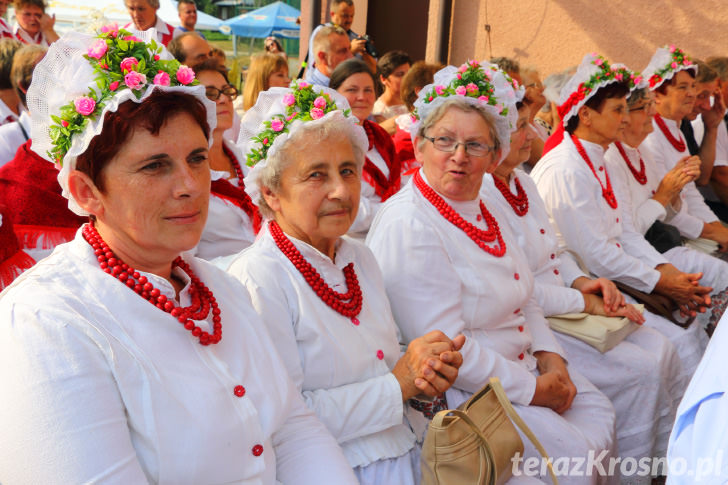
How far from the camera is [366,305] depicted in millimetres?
2426

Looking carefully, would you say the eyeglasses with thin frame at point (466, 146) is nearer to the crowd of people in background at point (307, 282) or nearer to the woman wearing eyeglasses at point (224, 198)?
the crowd of people in background at point (307, 282)

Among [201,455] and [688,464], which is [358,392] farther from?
[688,464]

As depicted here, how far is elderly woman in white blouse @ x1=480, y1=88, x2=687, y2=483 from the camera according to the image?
3393 millimetres

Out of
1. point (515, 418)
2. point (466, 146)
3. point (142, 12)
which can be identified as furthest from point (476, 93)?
point (142, 12)

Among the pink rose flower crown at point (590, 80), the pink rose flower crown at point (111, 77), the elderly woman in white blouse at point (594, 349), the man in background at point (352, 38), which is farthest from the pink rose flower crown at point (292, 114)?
the man in background at point (352, 38)

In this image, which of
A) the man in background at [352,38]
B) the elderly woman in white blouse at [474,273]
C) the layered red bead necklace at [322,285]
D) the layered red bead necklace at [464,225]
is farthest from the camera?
the man in background at [352,38]

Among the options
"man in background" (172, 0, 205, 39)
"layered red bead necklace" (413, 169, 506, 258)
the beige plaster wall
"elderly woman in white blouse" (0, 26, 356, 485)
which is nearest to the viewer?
"elderly woman in white blouse" (0, 26, 356, 485)

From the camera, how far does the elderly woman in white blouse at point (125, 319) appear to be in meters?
1.41

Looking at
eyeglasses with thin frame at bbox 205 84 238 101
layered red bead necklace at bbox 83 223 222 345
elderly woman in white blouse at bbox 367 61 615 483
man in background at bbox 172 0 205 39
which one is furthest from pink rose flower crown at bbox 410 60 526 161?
man in background at bbox 172 0 205 39

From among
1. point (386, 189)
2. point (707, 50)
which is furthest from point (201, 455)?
point (707, 50)

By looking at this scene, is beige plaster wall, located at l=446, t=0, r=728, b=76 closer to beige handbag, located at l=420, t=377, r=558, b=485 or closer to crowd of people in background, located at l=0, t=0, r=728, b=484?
crowd of people in background, located at l=0, t=0, r=728, b=484

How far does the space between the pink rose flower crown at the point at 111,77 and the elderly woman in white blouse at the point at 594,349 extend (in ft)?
6.66

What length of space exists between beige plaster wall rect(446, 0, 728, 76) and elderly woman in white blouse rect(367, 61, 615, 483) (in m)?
5.43

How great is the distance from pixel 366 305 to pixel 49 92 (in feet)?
4.05
